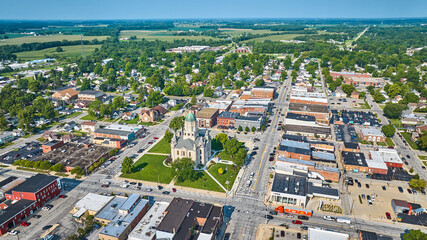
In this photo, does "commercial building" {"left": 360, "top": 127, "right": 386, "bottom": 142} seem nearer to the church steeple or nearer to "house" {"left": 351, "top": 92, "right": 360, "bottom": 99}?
"house" {"left": 351, "top": 92, "right": 360, "bottom": 99}

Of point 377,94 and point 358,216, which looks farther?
point 377,94

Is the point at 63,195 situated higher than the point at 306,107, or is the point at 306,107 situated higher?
the point at 306,107

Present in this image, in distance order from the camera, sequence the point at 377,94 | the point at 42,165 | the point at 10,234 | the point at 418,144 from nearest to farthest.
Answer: the point at 10,234
the point at 42,165
the point at 418,144
the point at 377,94

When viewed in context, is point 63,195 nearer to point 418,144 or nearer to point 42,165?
point 42,165

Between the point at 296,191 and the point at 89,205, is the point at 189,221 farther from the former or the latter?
the point at 296,191

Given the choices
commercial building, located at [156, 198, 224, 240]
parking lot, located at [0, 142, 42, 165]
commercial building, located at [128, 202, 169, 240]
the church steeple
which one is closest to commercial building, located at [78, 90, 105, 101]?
parking lot, located at [0, 142, 42, 165]

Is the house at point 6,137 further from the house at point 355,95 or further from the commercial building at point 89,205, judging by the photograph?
the house at point 355,95

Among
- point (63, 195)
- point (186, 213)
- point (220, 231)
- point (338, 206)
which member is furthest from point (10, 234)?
point (338, 206)
